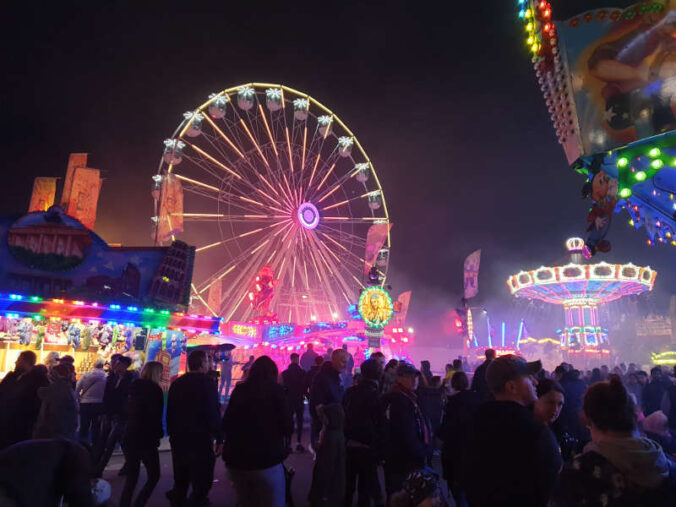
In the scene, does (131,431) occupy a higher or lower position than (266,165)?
lower

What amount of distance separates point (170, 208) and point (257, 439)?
57.9ft

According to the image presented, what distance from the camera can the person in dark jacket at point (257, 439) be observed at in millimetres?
3480

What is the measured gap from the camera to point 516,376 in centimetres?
253

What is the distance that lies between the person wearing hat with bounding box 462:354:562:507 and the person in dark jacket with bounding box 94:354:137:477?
567 centimetres

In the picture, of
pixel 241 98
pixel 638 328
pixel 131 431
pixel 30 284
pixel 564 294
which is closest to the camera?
pixel 131 431

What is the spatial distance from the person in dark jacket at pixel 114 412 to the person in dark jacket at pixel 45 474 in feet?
15.8

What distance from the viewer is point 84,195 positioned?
19344 millimetres

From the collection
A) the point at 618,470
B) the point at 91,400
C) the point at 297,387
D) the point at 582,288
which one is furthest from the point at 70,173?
the point at 582,288

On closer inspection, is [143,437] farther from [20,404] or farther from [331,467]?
[331,467]

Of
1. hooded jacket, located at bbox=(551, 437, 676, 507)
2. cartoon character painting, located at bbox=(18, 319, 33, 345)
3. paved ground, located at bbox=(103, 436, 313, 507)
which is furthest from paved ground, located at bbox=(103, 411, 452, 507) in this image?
cartoon character painting, located at bbox=(18, 319, 33, 345)

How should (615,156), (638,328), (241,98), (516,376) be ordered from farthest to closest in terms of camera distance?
(638,328)
(241,98)
(615,156)
(516,376)

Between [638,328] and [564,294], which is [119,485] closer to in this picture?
[564,294]

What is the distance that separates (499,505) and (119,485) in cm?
580

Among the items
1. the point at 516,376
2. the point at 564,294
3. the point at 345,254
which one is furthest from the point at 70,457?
the point at 564,294
